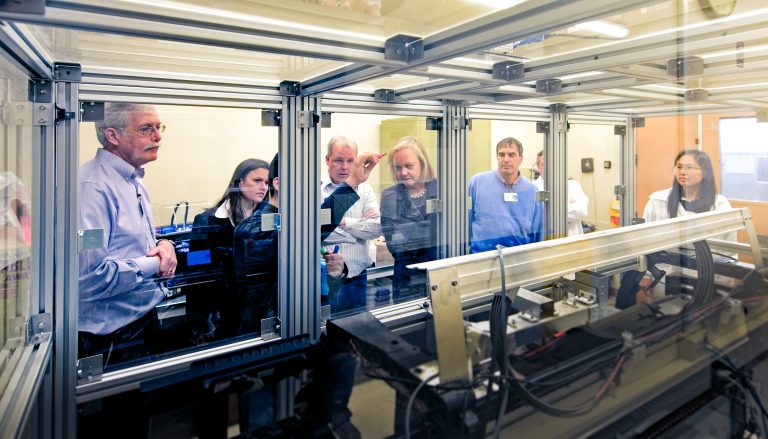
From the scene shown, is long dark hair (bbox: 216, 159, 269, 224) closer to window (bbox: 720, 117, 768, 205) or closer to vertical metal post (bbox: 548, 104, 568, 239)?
vertical metal post (bbox: 548, 104, 568, 239)

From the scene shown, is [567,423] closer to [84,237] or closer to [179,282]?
[179,282]

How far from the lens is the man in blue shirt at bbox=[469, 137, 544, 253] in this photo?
3055mm

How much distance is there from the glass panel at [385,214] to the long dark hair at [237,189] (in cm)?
38

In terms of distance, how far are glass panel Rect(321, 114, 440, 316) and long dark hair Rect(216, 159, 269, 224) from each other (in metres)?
0.38

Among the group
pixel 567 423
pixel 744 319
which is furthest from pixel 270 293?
pixel 744 319

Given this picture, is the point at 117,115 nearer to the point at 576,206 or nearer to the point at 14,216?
the point at 14,216

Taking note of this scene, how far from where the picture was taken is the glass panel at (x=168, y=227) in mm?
1857

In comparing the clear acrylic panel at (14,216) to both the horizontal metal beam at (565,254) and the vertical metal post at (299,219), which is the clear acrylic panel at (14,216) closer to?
the vertical metal post at (299,219)

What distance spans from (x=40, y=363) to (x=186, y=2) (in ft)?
4.50

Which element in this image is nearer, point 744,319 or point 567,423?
point 567,423

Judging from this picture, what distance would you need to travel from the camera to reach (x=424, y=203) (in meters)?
2.80

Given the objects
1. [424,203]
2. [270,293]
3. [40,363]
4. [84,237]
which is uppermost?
[424,203]

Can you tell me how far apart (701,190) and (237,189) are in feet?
10.4

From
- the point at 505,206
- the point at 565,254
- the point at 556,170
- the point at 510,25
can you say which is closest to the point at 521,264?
the point at 565,254
